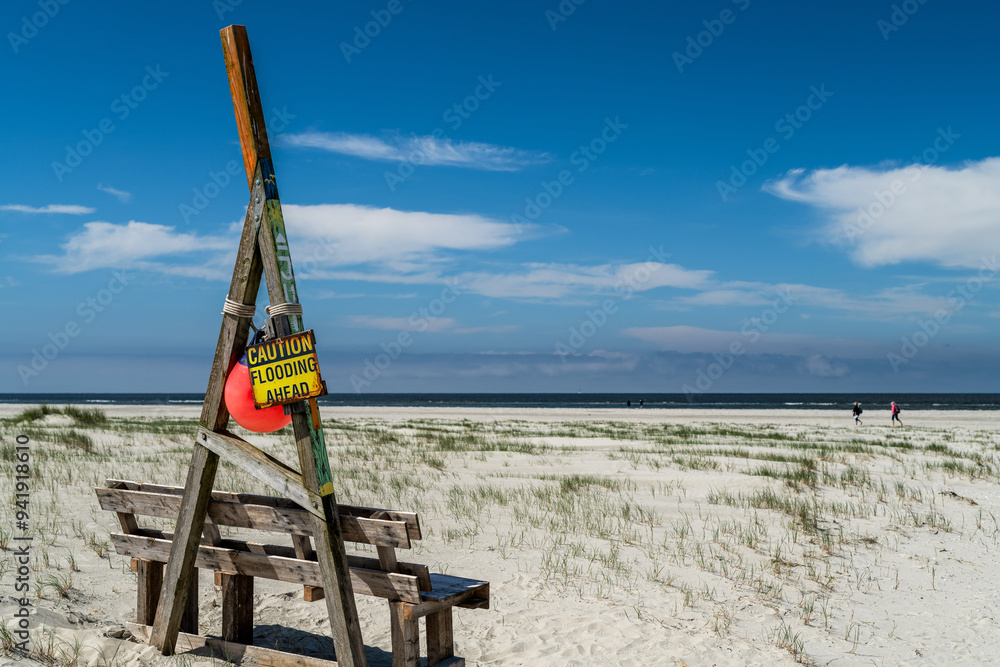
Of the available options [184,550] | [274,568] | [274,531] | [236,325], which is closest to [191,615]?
[184,550]

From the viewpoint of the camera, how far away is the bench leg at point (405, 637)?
14.2ft

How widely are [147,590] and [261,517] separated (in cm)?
156

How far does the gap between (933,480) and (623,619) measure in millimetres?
10943

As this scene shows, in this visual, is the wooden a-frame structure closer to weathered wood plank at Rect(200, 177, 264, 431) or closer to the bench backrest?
weathered wood plank at Rect(200, 177, 264, 431)

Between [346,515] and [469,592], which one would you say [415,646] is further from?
[346,515]

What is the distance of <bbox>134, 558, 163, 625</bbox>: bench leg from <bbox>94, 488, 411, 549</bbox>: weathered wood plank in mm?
313

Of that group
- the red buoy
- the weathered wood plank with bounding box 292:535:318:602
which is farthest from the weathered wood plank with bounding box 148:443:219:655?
the weathered wood plank with bounding box 292:535:318:602

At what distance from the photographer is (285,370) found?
163 inches

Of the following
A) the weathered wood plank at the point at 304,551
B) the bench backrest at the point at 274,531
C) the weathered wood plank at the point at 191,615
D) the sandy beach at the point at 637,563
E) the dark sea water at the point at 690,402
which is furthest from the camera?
the dark sea water at the point at 690,402

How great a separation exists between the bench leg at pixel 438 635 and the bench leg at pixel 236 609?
1469mm

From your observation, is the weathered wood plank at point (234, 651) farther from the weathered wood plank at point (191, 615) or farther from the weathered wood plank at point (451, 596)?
the weathered wood plank at point (451, 596)

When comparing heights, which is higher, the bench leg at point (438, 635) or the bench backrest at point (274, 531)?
the bench backrest at point (274, 531)

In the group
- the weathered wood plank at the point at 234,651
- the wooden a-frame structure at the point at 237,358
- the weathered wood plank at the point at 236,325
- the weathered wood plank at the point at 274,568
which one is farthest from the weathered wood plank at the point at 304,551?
the weathered wood plank at the point at 236,325

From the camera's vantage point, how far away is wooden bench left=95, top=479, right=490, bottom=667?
4320 mm
